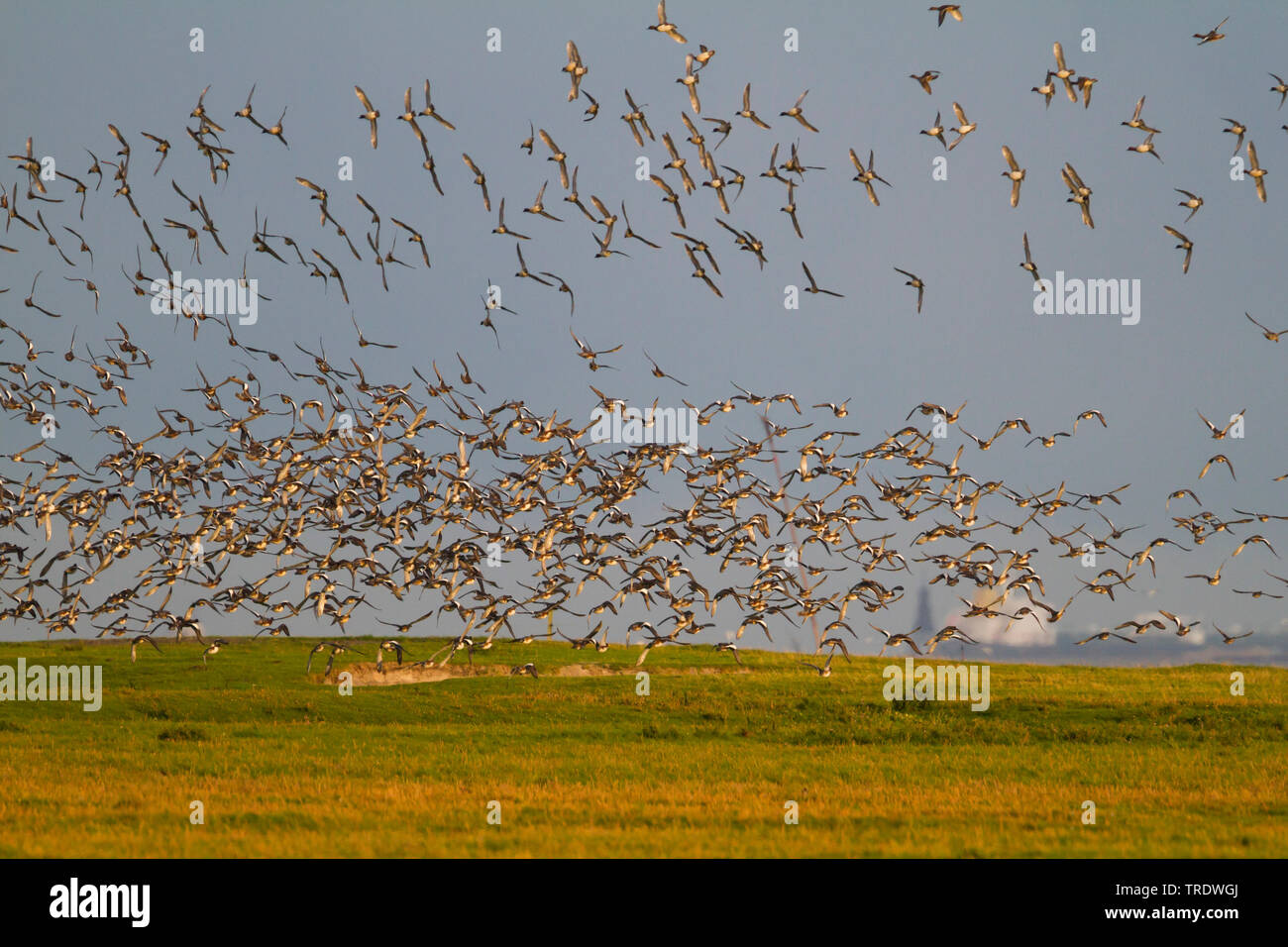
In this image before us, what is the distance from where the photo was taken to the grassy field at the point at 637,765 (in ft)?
62.1

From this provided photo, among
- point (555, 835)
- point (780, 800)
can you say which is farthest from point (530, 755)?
point (555, 835)

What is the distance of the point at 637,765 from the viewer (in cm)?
2767

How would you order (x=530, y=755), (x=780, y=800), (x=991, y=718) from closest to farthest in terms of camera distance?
1. (x=780, y=800)
2. (x=530, y=755)
3. (x=991, y=718)

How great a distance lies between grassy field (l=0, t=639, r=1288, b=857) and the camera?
18922mm

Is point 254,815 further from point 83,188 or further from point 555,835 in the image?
point 83,188

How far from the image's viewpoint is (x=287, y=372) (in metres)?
37.0

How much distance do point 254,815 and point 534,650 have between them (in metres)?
33.5

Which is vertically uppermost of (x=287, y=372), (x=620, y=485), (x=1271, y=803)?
(x=287, y=372)

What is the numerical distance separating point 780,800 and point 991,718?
577 inches

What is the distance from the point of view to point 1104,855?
1766cm
